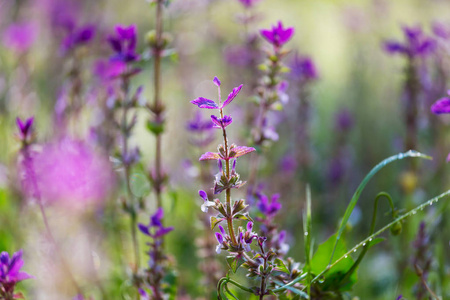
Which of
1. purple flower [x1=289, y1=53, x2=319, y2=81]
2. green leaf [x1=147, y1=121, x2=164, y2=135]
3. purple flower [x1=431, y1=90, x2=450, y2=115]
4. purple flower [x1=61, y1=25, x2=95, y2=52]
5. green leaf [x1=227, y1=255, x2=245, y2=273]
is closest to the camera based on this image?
green leaf [x1=227, y1=255, x2=245, y2=273]

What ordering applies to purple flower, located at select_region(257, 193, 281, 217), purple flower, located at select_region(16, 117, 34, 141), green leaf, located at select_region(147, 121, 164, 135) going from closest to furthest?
1. purple flower, located at select_region(257, 193, 281, 217)
2. purple flower, located at select_region(16, 117, 34, 141)
3. green leaf, located at select_region(147, 121, 164, 135)

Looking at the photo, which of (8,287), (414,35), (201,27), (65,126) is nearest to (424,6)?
(201,27)

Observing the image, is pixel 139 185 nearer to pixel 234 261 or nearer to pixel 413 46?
pixel 234 261

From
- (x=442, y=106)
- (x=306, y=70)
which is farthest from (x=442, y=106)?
(x=306, y=70)

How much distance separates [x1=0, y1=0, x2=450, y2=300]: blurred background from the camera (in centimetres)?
226

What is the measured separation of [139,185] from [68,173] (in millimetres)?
421

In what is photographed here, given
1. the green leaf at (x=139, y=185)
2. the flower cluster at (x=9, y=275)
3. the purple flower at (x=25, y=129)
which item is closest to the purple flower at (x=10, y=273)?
the flower cluster at (x=9, y=275)

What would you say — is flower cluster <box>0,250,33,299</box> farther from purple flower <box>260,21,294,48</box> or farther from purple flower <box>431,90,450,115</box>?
purple flower <box>431,90,450,115</box>

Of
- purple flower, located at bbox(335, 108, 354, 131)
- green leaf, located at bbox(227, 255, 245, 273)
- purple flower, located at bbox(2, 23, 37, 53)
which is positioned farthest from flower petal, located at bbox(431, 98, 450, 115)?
purple flower, located at bbox(2, 23, 37, 53)

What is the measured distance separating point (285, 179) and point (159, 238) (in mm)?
1521

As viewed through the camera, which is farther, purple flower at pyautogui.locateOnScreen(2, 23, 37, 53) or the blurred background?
purple flower at pyautogui.locateOnScreen(2, 23, 37, 53)

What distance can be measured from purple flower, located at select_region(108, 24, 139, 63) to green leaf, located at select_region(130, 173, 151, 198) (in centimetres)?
45

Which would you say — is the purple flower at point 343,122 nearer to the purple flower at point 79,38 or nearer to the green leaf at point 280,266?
the purple flower at point 79,38

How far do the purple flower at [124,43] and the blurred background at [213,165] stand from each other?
3.0 inches
